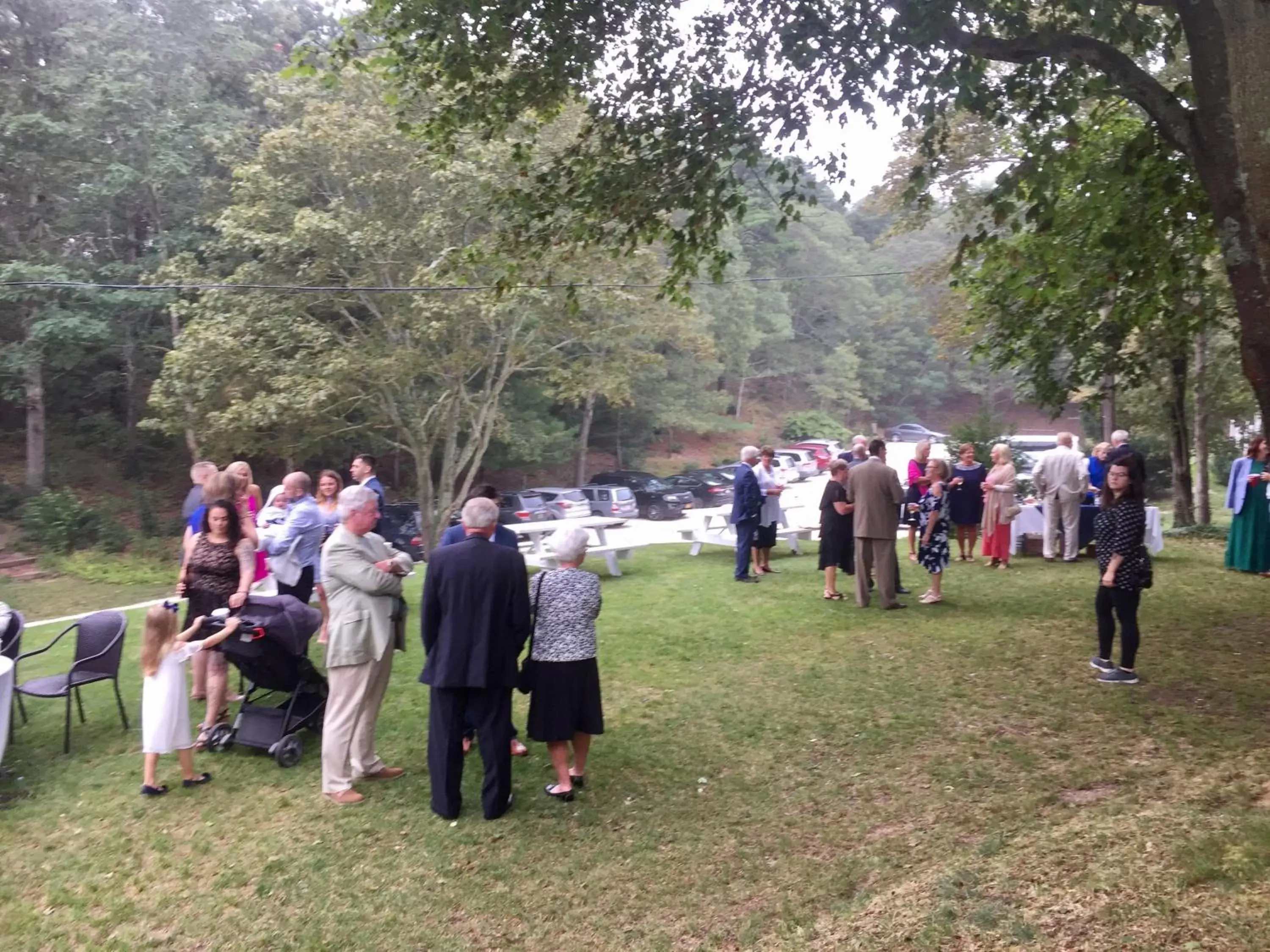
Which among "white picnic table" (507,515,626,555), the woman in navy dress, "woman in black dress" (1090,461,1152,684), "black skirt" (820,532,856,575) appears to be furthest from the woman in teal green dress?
"white picnic table" (507,515,626,555)

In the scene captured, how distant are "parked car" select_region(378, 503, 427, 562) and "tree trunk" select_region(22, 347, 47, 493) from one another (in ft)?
29.9

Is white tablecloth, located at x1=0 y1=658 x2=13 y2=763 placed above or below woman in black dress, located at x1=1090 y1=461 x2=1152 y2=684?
below

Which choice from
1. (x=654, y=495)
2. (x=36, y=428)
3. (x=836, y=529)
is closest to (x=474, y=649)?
(x=836, y=529)

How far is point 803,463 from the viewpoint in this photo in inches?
1500

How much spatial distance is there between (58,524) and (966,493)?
19.4 metres

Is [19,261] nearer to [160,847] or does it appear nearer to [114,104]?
[114,104]

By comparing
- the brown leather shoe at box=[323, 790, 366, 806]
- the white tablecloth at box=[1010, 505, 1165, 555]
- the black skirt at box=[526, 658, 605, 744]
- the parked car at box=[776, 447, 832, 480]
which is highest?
the parked car at box=[776, 447, 832, 480]

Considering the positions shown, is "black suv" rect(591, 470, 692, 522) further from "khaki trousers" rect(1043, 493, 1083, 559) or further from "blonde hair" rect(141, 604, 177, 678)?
"blonde hair" rect(141, 604, 177, 678)

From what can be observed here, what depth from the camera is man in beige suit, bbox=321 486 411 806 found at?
519 centimetres

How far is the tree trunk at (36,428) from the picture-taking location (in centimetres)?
2358

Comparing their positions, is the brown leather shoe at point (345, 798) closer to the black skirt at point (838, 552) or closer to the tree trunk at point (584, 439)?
the black skirt at point (838, 552)

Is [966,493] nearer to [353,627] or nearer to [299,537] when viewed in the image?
[299,537]

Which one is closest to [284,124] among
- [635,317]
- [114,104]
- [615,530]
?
[114,104]

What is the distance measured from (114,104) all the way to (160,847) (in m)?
23.1
